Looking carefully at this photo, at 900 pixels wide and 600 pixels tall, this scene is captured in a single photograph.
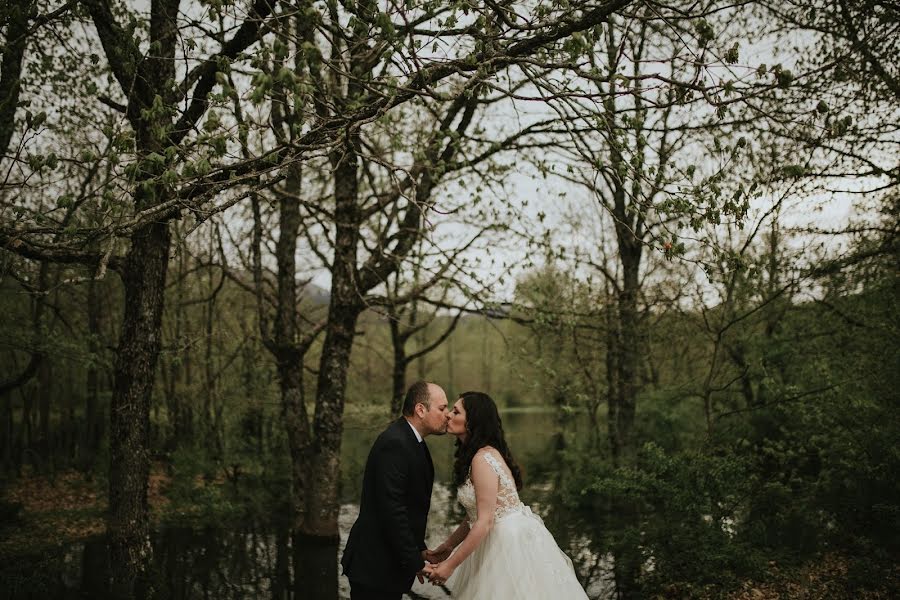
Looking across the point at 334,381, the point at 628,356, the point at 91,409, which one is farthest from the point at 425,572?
the point at 91,409

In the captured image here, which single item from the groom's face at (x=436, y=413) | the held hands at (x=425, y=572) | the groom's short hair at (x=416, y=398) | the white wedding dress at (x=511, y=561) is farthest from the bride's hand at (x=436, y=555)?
the groom's short hair at (x=416, y=398)

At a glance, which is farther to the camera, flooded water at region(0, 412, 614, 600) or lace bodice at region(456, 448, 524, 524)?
flooded water at region(0, 412, 614, 600)

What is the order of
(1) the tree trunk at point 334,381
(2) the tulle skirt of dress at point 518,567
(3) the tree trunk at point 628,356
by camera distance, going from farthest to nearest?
(3) the tree trunk at point 628,356
(1) the tree trunk at point 334,381
(2) the tulle skirt of dress at point 518,567

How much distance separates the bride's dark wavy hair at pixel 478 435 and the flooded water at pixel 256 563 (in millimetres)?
4929

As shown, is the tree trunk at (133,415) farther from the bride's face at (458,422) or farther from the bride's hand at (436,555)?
the bride's face at (458,422)

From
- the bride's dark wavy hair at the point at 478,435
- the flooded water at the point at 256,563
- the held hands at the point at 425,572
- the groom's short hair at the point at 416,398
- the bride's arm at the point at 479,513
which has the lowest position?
the flooded water at the point at 256,563

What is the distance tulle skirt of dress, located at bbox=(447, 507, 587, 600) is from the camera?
507cm

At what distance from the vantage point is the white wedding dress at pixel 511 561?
16.7 feet

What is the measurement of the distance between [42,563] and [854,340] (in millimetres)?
13614

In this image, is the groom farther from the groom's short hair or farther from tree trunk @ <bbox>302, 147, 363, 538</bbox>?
tree trunk @ <bbox>302, 147, 363, 538</bbox>

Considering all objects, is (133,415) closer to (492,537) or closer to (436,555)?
(436,555)

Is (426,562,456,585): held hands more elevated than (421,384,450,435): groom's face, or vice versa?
(421,384,450,435): groom's face

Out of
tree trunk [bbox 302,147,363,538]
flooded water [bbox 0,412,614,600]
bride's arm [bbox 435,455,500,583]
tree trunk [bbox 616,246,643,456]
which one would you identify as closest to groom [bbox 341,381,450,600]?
bride's arm [bbox 435,455,500,583]

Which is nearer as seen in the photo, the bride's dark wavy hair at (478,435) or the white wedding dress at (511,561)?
the white wedding dress at (511,561)
